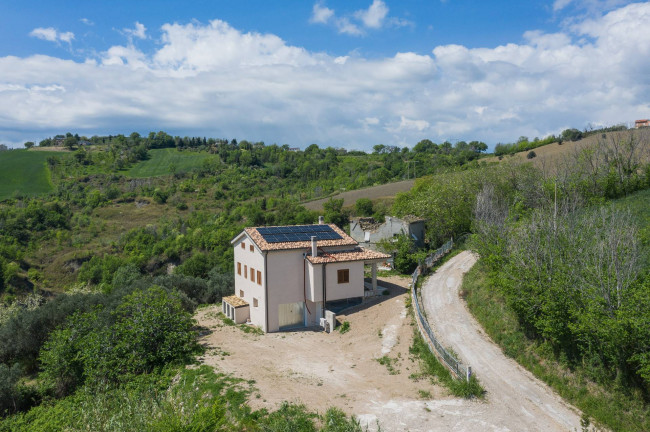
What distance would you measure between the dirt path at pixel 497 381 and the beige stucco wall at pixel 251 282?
10.7 m

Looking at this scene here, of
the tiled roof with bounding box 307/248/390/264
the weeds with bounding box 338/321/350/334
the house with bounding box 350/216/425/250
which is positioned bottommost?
the weeds with bounding box 338/321/350/334

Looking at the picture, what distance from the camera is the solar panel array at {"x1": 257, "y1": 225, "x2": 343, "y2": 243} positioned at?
98.9 ft

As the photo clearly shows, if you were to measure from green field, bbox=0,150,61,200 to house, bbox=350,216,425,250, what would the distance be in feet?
281

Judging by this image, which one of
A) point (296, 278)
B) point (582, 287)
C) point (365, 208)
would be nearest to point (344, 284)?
point (296, 278)

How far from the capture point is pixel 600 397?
1686cm

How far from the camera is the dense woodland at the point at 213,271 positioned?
16.8m

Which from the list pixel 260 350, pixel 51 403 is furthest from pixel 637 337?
pixel 51 403

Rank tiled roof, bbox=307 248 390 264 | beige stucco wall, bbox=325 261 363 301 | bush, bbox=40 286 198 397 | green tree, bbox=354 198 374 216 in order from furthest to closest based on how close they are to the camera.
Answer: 1. green tree, bbox=354 198 374 216
2. beige stucco wall, bbox=325 261 363 301
3. tiled roof, bbox=307 248 390 264
4. bush, bbox=40 286 198 397

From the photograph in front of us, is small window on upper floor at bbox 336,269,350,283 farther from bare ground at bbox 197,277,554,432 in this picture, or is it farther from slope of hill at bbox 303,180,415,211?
slope of hill at bbox 303,180,415,211

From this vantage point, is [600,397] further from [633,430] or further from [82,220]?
[82,220]

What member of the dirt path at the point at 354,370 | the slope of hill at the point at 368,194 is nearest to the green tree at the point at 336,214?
the slope of hill at the point at 368,194

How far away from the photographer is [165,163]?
436ft

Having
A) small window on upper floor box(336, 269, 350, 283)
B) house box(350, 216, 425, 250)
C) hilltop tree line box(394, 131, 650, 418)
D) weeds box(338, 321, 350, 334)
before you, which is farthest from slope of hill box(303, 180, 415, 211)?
weeds box(338, 321, 350, 334)

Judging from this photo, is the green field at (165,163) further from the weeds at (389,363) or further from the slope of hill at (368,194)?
the weeds at (389,363)
